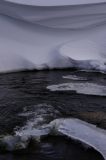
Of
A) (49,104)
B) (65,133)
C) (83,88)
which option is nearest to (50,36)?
(83,88)

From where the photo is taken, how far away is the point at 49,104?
6.17 m

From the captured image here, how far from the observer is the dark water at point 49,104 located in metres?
4.73

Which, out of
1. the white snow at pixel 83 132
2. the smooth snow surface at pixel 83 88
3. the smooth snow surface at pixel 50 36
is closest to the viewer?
the white snow at pixel 83 132

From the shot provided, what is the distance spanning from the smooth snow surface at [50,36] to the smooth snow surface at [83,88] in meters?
1.16

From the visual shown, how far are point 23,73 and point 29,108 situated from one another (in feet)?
7.62

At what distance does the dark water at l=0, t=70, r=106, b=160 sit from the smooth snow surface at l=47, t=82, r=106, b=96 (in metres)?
0.16

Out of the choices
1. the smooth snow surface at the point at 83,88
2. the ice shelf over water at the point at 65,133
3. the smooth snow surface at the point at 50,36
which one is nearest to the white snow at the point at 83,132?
the ice shelf over water at the point at 65,133

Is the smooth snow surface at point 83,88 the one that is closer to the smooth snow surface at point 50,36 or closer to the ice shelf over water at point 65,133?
the smooth snow surface at point 50,36

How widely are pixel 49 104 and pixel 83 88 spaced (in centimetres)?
108

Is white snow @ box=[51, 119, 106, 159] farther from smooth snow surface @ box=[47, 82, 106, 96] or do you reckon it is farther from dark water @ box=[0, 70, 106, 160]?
smooth snow surface @ box=[47, 82, 106, 96]

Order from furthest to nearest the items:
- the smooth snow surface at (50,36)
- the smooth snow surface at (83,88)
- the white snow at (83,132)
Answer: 1. the smooth snow surface at (50,36)
2. the smooth snow surface at (83,88)
3. the white snow at (83,132)

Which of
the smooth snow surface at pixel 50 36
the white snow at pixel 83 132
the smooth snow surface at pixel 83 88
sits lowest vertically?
the white snow at pixel 83 132

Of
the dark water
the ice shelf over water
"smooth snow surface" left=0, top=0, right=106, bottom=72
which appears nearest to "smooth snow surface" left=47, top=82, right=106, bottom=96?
the dark water

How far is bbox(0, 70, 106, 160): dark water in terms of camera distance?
4734mm
